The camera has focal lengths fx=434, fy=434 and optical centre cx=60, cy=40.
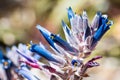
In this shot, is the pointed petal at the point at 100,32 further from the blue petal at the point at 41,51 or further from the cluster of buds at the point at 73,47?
the blue petal at the point at 41,51

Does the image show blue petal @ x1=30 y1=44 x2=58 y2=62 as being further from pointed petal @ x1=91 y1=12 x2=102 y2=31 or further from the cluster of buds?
pointed petal @ x1=91 y1=12 x2=102 y2=31

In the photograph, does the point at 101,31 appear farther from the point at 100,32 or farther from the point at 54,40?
the point at 54,40

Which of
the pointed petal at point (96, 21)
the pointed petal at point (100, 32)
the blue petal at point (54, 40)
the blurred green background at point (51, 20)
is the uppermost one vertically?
the blurred green background at point (51, 20)

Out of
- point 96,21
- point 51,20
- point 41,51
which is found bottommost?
point 41,51

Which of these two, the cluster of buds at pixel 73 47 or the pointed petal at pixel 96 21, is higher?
the pointed petal at pixel 96 21

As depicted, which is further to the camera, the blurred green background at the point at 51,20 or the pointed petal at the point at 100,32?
the blurred green background at the point at 51,20

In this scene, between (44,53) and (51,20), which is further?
(51,20)

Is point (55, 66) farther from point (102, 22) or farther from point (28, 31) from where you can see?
point (28, 31)

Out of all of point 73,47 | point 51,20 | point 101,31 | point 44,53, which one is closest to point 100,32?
point 101,31

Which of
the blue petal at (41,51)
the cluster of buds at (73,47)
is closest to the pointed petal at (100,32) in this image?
the cluster of buds at (73,47)

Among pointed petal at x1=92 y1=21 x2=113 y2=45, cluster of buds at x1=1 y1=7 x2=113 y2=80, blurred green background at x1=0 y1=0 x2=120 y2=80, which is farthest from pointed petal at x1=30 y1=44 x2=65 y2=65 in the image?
blurred green background at x1=0 y1=0 x2=120 y2=80
